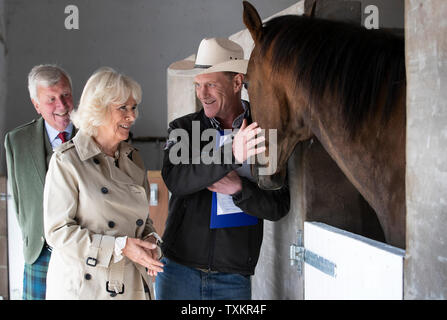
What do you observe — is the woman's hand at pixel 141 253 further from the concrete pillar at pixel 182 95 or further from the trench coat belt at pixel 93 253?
the concrete pillar at pixel 182 95

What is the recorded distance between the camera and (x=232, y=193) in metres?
1.54

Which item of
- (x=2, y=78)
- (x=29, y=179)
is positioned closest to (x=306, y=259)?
(x=29, y=179)

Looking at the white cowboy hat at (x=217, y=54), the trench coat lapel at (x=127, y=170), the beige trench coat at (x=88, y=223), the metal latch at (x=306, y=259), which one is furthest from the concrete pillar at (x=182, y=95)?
the metal latch at (x=306, y=259)

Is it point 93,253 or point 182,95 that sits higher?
point 182,95

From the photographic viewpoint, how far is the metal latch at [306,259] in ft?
4.05

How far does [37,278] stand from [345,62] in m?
1.42

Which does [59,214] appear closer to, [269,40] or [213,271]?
[213,271]

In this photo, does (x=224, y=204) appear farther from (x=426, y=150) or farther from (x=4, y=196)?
(x=4, y=196)

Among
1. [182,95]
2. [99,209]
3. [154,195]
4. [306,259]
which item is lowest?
[154,195]

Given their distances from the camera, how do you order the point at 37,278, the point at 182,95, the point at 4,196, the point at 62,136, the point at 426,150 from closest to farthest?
the point at 426,150 < the point at 37,278 < the point at 62,136 < the point at 4,196 < the point at 182,95

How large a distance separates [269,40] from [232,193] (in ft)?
1.78

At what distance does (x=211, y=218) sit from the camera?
160 cm

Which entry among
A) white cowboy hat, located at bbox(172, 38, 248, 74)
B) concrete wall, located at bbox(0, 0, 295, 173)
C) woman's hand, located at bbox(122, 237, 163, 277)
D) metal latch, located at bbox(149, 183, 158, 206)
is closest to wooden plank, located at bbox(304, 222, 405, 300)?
woman's hand, located at bbox(122, 237, 163, 277)
